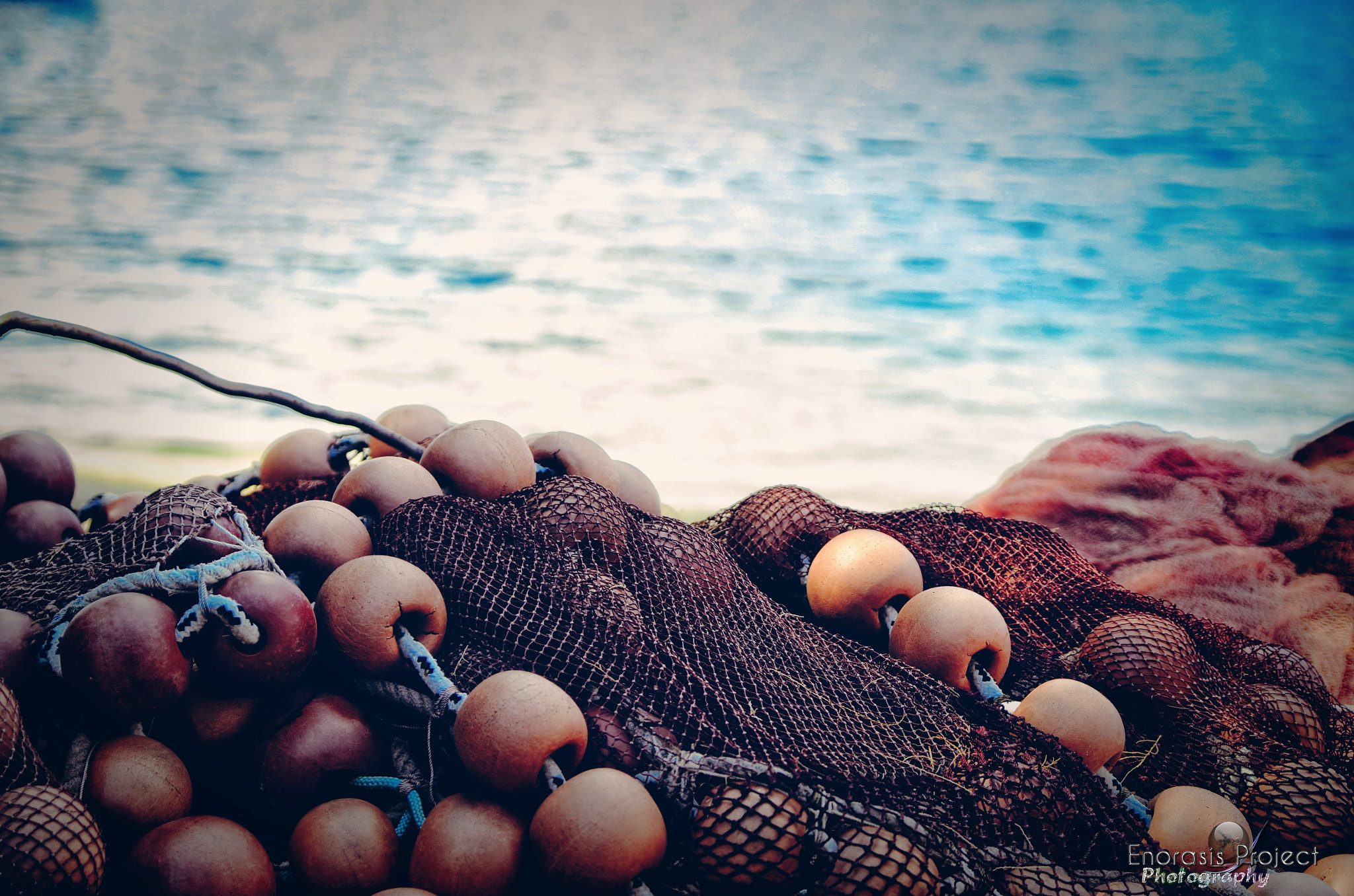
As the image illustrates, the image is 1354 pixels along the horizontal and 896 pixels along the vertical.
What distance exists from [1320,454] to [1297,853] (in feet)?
8.43

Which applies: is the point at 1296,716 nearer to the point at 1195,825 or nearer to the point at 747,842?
the point at 1195,825

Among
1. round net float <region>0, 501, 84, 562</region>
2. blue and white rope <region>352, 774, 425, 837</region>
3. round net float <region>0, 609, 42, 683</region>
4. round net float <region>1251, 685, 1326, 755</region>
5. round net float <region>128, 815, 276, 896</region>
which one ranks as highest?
round net float <region>0, 609, 42, 683</region>

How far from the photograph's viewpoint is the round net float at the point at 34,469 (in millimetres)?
2379

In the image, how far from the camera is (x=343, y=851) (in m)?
1.46

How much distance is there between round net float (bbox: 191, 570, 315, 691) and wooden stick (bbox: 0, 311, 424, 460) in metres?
0.59

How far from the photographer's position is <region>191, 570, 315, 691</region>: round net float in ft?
5.11

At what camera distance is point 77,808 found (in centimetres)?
133

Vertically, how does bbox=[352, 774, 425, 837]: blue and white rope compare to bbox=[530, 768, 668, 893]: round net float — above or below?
below

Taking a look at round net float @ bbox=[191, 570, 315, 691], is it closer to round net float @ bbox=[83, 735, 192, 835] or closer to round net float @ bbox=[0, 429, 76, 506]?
round net float @ bbox=[83, 735, 192, 835]

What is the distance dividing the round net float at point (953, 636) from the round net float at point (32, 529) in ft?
7.32

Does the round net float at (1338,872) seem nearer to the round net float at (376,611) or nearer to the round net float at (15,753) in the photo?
the round net float at (376,611)

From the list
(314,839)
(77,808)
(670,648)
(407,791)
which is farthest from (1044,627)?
(77,808)

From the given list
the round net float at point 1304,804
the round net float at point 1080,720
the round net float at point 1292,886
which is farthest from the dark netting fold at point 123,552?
the round net float at point 1304,804

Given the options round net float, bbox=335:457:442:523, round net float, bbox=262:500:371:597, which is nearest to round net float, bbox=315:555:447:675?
round net float, bbox=262:500:371:597
